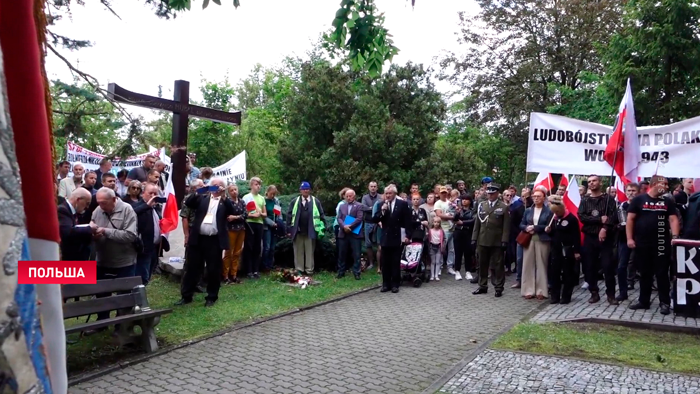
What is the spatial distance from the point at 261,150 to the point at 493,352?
73.9 feet

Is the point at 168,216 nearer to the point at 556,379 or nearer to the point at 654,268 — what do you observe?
the point at 556,379

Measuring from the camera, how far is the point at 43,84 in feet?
2.94

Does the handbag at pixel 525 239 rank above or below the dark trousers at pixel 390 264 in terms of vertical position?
above

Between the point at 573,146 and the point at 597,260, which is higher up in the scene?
the point at 573,146

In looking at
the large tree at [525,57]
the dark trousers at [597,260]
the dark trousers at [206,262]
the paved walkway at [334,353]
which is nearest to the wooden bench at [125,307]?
the paved walkway at [334,353]

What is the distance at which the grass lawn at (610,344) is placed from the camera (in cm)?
698

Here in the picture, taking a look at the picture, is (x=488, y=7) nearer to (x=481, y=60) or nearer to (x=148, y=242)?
(x=481, y=60)

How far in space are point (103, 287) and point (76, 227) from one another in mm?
908

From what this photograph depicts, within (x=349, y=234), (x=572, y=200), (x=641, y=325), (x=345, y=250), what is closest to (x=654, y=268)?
(x=641, y=325)

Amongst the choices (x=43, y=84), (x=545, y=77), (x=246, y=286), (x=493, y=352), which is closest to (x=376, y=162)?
(x=246, y=286)

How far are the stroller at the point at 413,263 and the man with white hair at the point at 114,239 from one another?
648cm

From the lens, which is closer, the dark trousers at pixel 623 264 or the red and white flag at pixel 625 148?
the red and white flag at pixel 625 148

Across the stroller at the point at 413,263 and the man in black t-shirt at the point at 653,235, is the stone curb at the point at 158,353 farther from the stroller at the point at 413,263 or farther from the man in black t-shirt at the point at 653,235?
the man in black t-shirt at the point at 653,235

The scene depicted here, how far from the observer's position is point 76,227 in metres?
7.10
